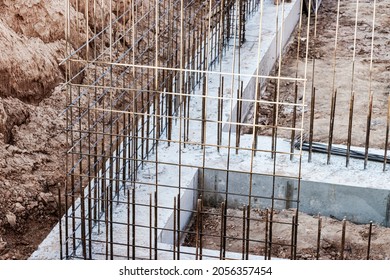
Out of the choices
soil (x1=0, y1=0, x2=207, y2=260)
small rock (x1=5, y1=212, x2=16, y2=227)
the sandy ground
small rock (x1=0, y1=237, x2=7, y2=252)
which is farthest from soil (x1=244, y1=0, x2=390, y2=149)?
small rock (x1=0, y1=237, x2=7, y2=252)

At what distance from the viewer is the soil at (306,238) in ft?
23.2

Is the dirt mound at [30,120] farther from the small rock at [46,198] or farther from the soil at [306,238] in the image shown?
the soil at [306,238]

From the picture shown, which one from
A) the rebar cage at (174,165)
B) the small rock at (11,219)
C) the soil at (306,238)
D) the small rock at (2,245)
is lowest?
the soil at (306,238)

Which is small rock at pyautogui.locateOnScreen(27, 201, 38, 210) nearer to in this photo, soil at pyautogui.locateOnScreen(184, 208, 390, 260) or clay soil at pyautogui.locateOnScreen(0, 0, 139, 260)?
clay soil at pyautogui.locateOnScreen(0, 0, 139, 260)

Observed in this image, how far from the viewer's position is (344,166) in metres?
7.83

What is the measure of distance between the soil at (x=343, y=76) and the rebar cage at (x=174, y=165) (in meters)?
0.57

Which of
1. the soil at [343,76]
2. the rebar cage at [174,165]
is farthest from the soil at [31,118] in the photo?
the soil at [343,76]

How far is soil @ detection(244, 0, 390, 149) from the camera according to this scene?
9.32m

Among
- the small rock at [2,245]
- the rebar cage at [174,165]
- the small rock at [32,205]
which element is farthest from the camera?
the small rock at [32,205]

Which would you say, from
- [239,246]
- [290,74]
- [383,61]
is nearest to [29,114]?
[239,246]

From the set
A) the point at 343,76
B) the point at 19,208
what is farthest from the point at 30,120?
the point at 343,76

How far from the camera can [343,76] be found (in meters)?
10.8

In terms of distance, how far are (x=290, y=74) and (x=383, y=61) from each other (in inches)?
49.9

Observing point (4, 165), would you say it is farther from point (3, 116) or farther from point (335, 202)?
point (335, 202)
